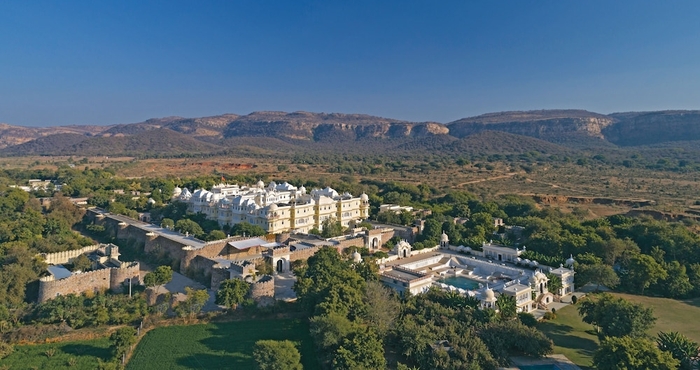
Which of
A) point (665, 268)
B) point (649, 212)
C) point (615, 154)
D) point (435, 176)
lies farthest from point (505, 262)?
point (615, 154)

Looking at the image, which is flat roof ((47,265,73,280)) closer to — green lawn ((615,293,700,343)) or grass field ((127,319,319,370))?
grass field ((127,319,319,370))

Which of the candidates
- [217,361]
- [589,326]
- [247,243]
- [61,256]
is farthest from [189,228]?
[589,326]

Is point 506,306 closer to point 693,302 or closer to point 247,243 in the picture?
point 693,302

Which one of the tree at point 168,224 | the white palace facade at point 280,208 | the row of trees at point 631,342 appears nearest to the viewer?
the row of trees at point 631,342

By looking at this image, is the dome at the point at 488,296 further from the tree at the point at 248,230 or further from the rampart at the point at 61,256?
the rampart at the point at 61,256

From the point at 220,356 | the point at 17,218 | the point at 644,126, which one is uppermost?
the point at 644,126

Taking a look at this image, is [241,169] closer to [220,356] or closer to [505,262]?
[505,262]

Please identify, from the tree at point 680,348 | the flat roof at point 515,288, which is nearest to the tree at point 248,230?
the flat roof at point 515,288
